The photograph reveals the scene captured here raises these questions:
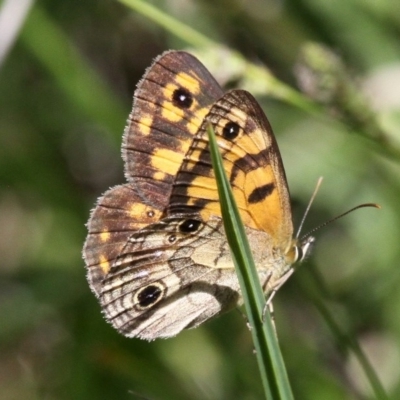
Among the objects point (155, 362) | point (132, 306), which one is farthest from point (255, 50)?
point (132, 306)

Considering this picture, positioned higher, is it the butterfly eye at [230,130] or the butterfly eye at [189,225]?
the butterfly eye at [230,130]

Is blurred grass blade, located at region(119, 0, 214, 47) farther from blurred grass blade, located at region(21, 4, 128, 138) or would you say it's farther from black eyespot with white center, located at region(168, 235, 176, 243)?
blurred grass blade, located at region(21, 4, 128, 138)

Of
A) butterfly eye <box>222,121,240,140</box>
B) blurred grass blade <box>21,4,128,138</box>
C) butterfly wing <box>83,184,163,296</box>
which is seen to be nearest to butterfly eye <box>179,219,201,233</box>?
butterfly wing <box>83,184,163,296</box>

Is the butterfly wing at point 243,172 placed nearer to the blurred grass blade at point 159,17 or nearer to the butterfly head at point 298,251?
the butterfly head at point 298,251

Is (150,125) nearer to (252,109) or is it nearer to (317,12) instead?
(252,109)

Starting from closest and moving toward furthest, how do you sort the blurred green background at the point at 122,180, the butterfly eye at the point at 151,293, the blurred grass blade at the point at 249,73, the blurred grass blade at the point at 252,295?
the blurred grass blade at the point at 252,295 → the butterfly eye at the point at 151,293 → the blurred grass blade at the point at 249,73 → the blurred green background at the point at 122,180

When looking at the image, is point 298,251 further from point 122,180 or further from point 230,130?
point 122,180

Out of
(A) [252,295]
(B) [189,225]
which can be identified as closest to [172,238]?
(B) [189,225]

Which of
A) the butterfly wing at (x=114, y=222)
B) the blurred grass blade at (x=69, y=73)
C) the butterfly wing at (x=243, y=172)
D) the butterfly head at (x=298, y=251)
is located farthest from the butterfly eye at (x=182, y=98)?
the blurred grass blade at (x=69, y=73)
